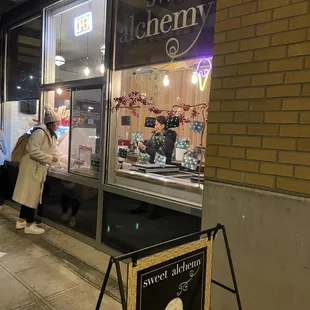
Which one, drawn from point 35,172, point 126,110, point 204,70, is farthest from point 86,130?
point 204,70

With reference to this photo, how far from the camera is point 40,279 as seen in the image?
317 centimetres

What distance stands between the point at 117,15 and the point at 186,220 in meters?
2.45

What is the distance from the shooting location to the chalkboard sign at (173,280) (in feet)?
4.83

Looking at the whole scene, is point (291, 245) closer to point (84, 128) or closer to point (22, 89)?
point (84, 128)

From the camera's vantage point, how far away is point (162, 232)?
3.27m

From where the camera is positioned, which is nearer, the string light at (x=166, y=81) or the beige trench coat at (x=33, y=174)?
the beige trench coat at (x=33, y=174)

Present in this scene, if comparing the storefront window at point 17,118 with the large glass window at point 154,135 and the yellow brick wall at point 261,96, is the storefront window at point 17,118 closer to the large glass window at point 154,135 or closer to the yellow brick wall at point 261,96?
the large glass window at point 154,135

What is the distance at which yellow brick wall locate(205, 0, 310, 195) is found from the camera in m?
1.97

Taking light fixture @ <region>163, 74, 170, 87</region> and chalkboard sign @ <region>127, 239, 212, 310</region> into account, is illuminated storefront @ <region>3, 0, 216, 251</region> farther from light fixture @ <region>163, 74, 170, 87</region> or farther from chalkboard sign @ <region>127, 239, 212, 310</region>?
chalkboard sign @ <region>127, 239, 212, 310</region>

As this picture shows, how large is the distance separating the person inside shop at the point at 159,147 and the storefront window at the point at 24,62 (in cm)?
233

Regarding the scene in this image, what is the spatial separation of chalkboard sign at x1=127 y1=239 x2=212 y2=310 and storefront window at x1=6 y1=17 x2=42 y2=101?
14.4ft

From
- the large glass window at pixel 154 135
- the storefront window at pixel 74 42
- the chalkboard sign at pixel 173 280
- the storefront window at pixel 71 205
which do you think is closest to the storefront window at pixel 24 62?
the storefront window at pixel 74 42

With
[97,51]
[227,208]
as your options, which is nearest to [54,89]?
[97,51]

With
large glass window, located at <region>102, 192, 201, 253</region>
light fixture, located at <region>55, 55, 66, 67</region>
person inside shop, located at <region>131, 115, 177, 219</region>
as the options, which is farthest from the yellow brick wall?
light fixture, located at <region>55, 55, 66, 67</region>
